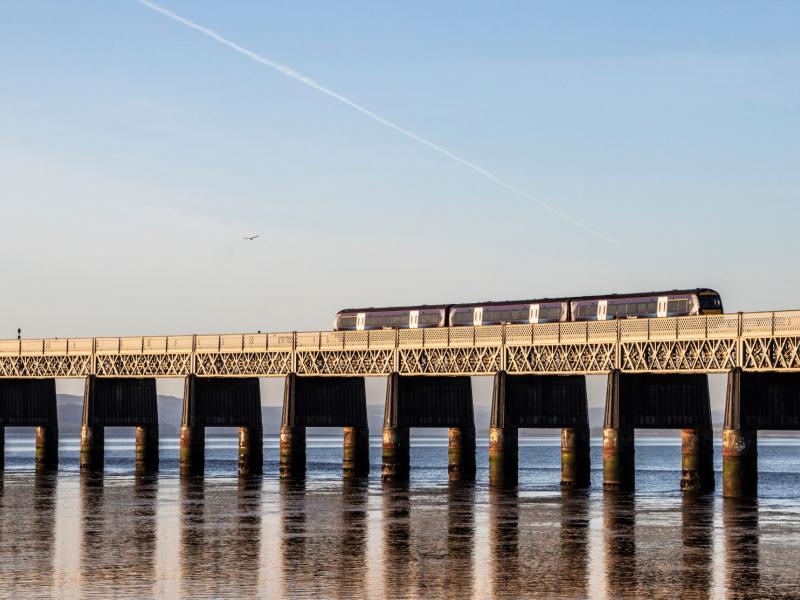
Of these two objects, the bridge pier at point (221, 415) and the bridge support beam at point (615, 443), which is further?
the bridge pier at point (221, 415)

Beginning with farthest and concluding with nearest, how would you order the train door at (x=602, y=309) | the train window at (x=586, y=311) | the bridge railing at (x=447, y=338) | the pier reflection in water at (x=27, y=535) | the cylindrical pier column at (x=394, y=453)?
the cylindrical pier column at (x=394, y=453) < the train window at (x=586, y=311) < the train door at (x=602, y=309) < the bridge railing at (x=447, y=338) < the pier reflection in water at (x=27, y=535)

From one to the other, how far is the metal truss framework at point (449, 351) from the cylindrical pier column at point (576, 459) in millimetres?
5252

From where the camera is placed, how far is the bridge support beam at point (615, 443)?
274 ft

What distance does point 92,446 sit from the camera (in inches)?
4466

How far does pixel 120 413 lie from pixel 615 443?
4797 centimetres

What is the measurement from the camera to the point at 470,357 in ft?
306

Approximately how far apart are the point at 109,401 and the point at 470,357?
36.5 metres

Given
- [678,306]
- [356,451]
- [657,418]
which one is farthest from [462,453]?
[678,306]

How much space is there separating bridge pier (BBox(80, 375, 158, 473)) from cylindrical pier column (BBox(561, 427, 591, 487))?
126ft

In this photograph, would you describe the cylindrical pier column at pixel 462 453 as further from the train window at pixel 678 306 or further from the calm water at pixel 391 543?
the train window at pixel 678 306

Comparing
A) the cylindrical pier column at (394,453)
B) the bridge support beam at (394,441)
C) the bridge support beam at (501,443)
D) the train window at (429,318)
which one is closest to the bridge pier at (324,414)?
the bridge support beam at (394,441)

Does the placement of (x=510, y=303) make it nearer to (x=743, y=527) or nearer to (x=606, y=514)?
(x=606, y=514)

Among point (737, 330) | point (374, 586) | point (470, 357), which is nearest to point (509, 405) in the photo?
point (470, 357)

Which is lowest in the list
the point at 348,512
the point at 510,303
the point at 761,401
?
the point at 348,512
